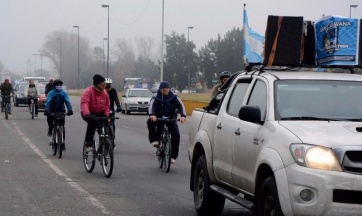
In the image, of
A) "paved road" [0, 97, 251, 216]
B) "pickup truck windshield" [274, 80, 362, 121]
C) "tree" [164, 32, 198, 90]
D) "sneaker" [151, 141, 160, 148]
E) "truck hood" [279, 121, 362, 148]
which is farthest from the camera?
"tree" [164, 32, 198, 90]

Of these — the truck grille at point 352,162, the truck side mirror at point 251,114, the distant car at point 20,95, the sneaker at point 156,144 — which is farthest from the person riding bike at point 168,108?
the distant car at point 20,95

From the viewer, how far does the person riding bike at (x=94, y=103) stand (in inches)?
577

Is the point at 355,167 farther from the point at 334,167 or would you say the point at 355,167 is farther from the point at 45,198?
the point at 45,198

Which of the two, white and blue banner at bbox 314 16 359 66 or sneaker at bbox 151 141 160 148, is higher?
white and blue banner at bbox 314 16 359 66

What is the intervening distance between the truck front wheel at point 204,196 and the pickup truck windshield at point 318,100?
1848mm

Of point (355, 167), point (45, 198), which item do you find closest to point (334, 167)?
point (355, 167)

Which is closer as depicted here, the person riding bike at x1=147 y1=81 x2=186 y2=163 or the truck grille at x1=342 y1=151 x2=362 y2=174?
the truck grille at x1=342 y1=151 x2=362 y2=174

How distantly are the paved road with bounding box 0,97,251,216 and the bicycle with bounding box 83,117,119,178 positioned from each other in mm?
175

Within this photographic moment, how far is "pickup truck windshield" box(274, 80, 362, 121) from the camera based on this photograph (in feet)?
26.0

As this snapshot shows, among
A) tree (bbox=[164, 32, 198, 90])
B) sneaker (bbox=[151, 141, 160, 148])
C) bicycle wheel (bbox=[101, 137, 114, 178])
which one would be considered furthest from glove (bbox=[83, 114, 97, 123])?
tree (bbox=[164, 32, 198, 90])

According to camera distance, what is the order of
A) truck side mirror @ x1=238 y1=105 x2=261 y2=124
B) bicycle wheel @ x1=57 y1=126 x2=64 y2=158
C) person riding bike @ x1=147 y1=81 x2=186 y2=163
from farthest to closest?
bicycle wheel @ x1=57 y1=126 x2=64 y2=158, person riding bike @ x1=147 y1=81 x2=186 y2=163, truck side mirror @ x1=238 y1=105 x2=261 y2=124

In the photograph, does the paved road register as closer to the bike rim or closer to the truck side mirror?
the bike rim

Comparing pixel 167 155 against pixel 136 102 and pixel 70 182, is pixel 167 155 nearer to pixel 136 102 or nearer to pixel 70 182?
pixel 70 182

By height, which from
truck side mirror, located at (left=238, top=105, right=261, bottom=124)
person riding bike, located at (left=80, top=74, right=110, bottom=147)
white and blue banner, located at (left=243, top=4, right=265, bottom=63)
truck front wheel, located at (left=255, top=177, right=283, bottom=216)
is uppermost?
white and blue banner, located at (left=243, top=4, right=265, bottom=63)
